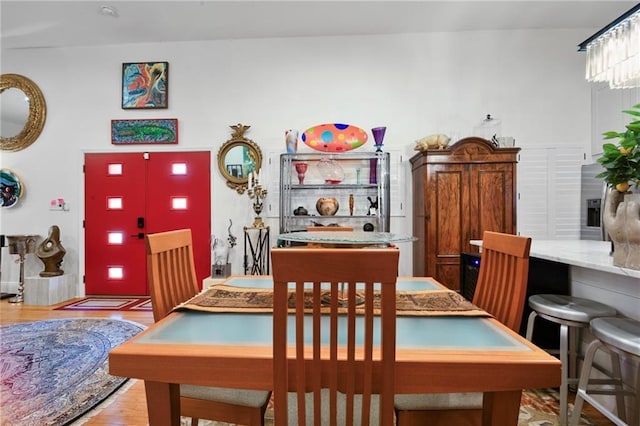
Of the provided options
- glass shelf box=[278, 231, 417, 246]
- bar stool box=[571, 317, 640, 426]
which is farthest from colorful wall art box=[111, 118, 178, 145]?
bar stool box=[571, 317, 640, 426]

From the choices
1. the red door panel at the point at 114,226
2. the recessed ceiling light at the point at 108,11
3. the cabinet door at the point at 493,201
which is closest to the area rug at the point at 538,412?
the cabinet door at the point at 493,201

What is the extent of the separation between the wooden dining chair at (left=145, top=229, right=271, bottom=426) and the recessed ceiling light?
341 cm

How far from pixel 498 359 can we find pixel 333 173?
11.0 ft

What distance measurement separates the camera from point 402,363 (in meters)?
0.83

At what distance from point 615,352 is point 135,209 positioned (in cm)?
488

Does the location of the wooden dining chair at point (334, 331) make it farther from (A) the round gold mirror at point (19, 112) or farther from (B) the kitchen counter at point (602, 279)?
(A) the round gold mirror at point (19, 112)

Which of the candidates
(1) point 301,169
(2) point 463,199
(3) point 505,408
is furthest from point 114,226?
(3) point 505,408

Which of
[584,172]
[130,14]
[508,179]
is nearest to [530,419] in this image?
[508,179]

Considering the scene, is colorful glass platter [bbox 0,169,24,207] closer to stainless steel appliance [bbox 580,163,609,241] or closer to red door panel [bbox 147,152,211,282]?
→ red door panel [bbox 147,152,211,282]

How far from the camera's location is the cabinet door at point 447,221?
336 centimetres

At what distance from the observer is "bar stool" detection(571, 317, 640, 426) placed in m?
1.27

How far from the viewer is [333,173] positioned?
404 centimetres

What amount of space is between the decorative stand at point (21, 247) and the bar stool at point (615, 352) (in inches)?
221

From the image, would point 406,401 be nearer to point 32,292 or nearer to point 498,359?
point 498,359
